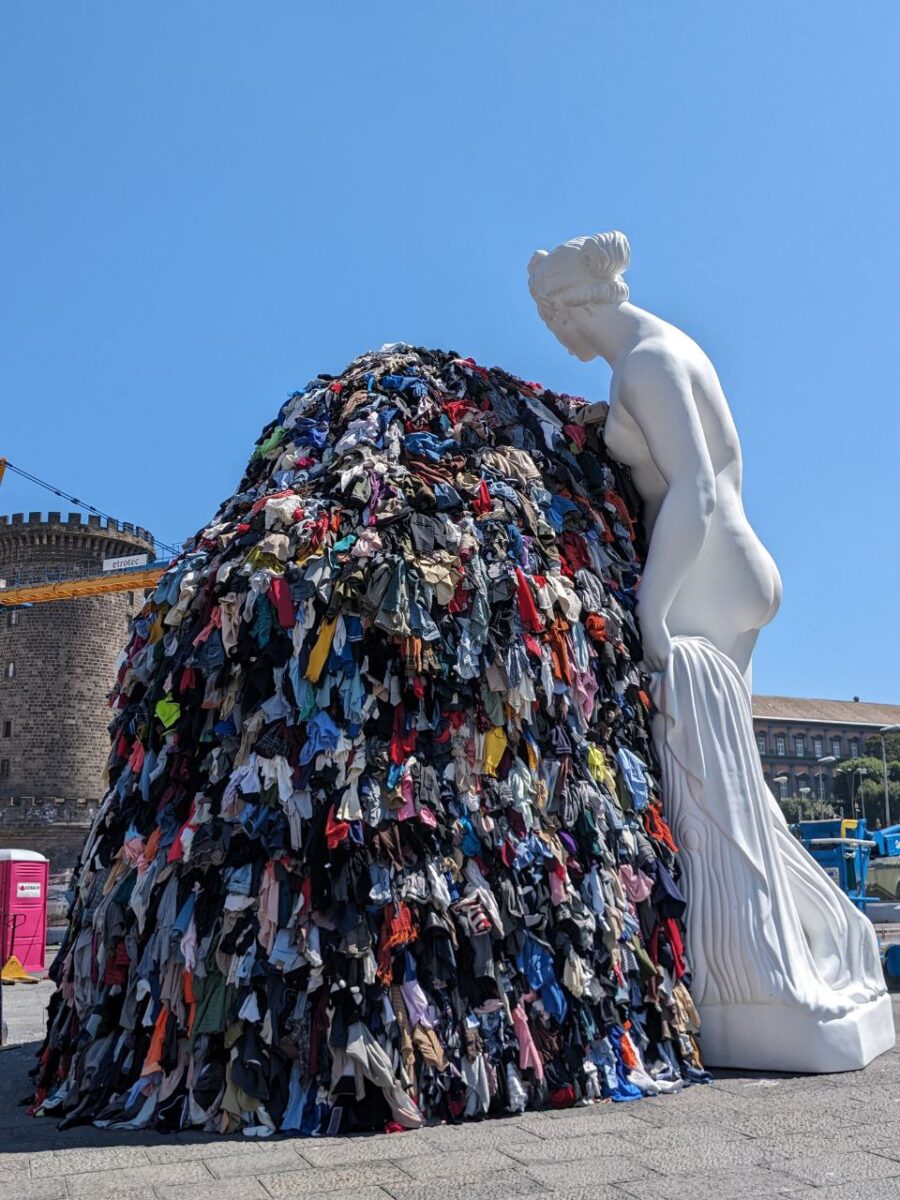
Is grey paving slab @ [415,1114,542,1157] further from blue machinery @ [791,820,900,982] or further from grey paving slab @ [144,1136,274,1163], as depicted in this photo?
blue machinery @ [791,820,900,982]

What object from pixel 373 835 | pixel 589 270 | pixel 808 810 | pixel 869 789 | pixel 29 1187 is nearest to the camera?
pixel 29 1187

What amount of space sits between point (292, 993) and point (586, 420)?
4.15 metres

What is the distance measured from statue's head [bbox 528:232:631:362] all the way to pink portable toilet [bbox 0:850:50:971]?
32.1 ft

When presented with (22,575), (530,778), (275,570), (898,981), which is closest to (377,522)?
(275,570)

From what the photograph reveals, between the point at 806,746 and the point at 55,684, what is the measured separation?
54.7 meters

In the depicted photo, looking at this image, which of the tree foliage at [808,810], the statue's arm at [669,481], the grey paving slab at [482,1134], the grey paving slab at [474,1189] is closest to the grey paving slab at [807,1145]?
the grey paving slab at [482,1134]

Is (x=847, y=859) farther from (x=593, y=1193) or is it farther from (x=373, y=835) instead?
(x=593, y=1193)

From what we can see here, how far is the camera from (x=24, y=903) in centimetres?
1661

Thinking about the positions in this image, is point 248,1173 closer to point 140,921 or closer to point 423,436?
point 140,921

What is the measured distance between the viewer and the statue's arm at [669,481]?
7.04 meters

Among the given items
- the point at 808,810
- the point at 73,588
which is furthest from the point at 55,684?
the point at 808,810

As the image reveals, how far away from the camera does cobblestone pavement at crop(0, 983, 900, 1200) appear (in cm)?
420

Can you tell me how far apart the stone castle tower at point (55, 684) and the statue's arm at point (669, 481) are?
4909 centimetres

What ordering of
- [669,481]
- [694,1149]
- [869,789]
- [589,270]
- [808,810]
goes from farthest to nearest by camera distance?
[869,789] → [808,810] → [589,270] → [669,481] → [694,1149]
